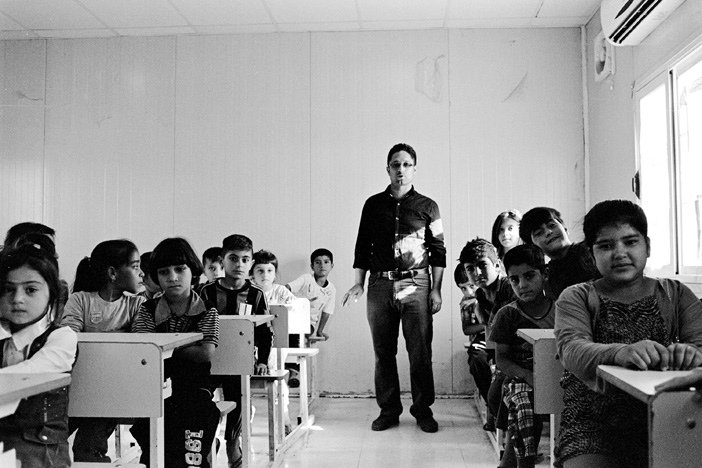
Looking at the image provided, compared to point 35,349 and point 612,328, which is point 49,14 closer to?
point 35,349

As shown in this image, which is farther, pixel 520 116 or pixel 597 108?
pixel 520 116

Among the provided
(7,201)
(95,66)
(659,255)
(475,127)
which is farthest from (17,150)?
(659,255)

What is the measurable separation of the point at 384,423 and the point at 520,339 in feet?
5.03

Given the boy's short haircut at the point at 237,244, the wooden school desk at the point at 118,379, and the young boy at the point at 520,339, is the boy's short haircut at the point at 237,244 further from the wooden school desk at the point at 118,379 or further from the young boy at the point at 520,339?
the wooden school desk at the point at 118,379

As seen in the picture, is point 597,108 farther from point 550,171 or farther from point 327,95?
point 327,95

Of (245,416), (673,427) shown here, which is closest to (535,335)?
(673,427)

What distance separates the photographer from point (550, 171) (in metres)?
5.27

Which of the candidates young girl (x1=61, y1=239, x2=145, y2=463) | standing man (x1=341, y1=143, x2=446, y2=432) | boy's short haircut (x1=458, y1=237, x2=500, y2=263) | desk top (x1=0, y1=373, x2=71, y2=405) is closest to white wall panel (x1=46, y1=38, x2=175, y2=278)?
standing man (x1=341, y1=143, x2=446, y2=432)

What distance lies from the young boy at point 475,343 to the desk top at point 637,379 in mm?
1929

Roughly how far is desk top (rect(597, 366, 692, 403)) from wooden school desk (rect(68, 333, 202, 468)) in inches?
48.5

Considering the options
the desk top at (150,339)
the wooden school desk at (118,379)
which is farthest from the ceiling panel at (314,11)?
the wooden school desk at (118,379)

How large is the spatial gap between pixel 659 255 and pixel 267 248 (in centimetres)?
271

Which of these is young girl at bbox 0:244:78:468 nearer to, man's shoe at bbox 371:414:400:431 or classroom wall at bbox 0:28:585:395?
man's shoe at bbox 371:414:400:431

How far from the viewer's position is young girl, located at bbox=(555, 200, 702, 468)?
168 centimetres
